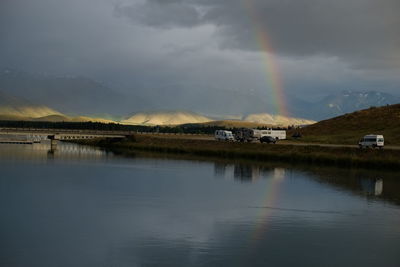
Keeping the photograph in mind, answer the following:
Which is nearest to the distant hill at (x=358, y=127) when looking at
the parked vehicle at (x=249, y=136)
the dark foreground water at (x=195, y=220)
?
the parked vehicle at (x=249, y=136)

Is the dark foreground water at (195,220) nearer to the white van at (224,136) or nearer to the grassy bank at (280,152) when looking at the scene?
the grassy bank at (280,152)

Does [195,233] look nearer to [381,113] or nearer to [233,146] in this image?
[233,146]

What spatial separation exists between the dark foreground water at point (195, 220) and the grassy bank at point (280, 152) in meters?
12.7

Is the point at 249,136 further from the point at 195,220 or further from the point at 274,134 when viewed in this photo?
the point at 195,220

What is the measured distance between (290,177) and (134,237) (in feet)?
116

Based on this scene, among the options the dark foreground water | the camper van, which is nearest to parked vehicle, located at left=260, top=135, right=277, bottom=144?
the camper van

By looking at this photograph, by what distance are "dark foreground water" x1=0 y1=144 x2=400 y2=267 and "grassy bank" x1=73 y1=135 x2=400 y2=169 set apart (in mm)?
12725

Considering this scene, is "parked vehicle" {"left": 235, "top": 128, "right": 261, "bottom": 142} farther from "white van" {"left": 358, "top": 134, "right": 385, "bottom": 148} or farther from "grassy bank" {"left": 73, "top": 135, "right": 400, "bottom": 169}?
"white van" {"left": 358, "top": 134, "right": 385, "bottom": 148}

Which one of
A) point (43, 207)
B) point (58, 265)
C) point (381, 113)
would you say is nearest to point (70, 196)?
point (43, 207)

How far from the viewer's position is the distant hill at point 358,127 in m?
111

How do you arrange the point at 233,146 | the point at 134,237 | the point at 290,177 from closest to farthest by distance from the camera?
the point at 134,237
the point at 290,177
the point at 233,146

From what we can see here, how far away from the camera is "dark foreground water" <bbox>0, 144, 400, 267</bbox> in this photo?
89.3ft

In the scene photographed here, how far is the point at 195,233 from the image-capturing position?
105 ft

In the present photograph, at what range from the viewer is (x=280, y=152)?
8838cm
